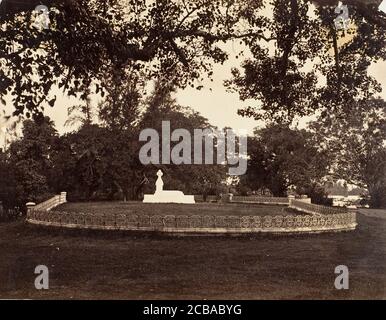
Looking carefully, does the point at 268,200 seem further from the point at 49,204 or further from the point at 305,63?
the point at 305,63

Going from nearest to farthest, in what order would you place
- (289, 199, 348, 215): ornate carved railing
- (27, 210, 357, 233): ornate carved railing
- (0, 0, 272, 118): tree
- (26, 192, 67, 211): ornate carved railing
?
(0, 0, 272, 118): tree, (27, 210, 357, 233): ornate carved railing, (26, 192, 67, 211): ornate carved railing, (289, 199, 348, 215): ornate carved railing

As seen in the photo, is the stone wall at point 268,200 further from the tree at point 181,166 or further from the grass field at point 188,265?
the grass field at point 188,265

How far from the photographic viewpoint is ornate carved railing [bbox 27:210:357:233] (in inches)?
719

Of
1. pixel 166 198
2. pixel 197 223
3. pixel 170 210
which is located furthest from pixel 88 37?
pixel 166 198

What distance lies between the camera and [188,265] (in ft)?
44.4

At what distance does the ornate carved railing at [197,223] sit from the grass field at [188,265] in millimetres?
435

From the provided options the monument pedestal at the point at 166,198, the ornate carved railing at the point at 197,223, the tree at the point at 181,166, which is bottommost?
the ornate carved railing at the point at 197,223

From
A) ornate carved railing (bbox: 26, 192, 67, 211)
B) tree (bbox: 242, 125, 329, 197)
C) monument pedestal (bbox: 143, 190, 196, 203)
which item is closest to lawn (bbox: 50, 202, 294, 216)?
ornate carved railing (bbox: 26, 192, 67, 211)

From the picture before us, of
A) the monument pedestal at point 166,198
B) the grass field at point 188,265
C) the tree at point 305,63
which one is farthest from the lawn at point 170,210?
the tree at point 305,63

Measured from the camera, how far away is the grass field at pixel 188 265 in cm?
1101

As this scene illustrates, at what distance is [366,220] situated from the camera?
26.8 meters

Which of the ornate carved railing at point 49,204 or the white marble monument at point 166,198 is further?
the white marble monument at point 166,198

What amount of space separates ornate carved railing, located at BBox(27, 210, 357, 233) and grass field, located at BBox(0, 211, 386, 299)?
1.43 ft

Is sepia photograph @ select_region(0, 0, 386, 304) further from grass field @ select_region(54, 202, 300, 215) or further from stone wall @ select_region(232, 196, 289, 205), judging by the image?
stone wall @ select_region(232, 196, 289, 205)
